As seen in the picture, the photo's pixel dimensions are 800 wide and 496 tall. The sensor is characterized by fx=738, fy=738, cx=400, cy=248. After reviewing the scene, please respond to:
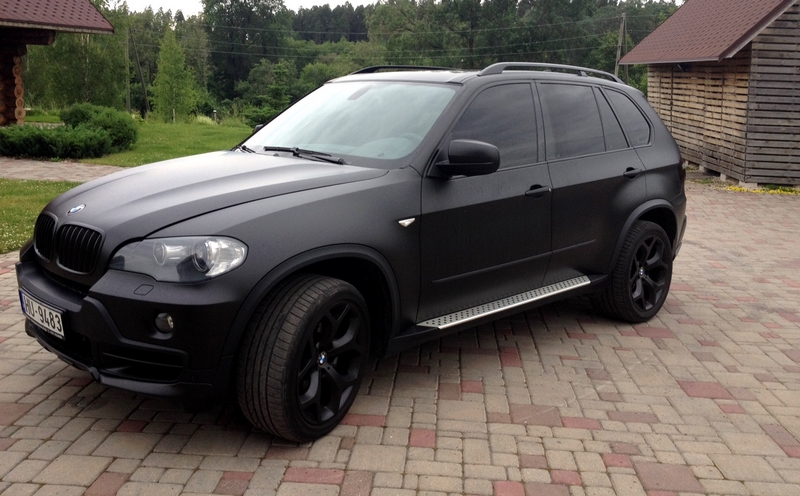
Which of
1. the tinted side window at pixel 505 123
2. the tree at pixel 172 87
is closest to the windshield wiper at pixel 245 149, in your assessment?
the tinted side window at pixel 505 123

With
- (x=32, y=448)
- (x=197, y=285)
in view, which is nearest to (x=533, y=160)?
(x=197, y=285)

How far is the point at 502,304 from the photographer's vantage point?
4582 millimetres

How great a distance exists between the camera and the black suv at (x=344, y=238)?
10.8 feet

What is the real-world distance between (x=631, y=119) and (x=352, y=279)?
293 centimetres

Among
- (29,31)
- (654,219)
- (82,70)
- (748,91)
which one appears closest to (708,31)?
(748,91)

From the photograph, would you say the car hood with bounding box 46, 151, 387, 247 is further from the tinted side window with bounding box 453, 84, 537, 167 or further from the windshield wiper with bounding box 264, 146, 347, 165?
the tinted side window with bounding box 453, 84, 537, 167

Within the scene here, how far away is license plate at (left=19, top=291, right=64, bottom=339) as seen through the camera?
3.49 meters

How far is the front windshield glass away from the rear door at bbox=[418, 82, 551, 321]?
0.23 m

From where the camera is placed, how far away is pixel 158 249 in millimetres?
3297

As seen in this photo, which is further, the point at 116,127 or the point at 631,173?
the point at 116,127

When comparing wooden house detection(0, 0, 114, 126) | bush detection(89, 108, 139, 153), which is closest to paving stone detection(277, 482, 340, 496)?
bush detection(89, 108, 139, 153)

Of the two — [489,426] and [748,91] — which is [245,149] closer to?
[489,426]

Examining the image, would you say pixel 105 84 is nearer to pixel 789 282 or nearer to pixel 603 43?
pixel 789 282

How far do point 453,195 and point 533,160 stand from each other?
0.84 metres
